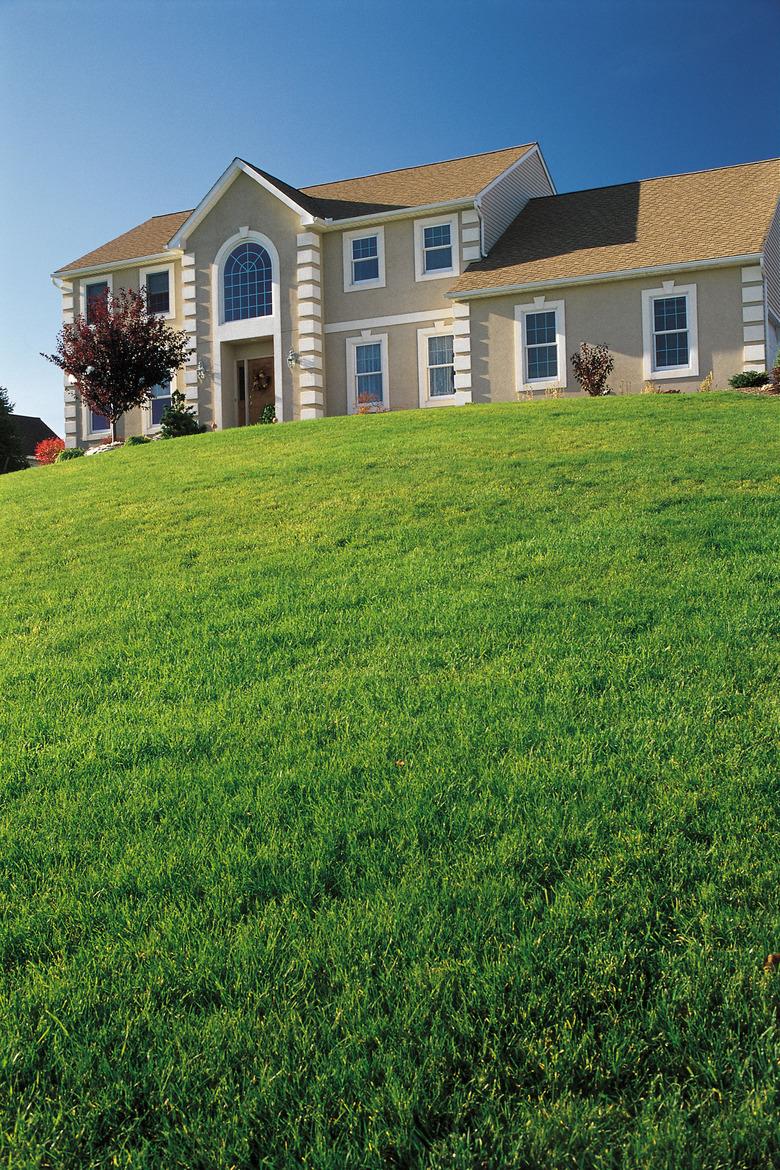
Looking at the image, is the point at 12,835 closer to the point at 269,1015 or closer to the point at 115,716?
the point at 115,716

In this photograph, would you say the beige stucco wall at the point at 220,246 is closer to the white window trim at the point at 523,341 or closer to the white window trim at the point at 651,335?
the white window trim at the point at 523,341

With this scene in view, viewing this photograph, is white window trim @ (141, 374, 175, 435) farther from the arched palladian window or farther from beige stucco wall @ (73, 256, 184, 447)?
the arched palladian window

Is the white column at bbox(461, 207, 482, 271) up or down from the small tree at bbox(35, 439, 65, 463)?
Answer: up

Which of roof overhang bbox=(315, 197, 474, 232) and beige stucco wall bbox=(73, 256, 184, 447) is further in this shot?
beige stucco wall bbox=(73, 256, 184, 447)

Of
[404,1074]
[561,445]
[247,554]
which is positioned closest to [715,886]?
[404,1074]

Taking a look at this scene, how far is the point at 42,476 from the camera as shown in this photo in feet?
55.4

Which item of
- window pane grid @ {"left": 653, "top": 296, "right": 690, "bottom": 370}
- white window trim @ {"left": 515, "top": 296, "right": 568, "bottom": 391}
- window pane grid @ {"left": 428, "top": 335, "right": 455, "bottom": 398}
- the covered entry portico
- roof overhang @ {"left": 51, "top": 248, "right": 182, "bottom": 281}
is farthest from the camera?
roof overhang @ {"left": 51, "top": 248, "right": 182, "bottom": 281}

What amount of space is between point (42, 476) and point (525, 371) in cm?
1272

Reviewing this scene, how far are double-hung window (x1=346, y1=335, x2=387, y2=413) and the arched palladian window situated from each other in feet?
10.0

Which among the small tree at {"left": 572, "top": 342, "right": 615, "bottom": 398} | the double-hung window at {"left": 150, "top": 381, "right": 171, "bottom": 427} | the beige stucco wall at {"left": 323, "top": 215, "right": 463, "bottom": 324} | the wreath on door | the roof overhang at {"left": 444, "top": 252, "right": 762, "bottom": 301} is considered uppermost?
the beige stucco wall at {"left": 323, "top": 215, "right": 463, "bottom": 324}

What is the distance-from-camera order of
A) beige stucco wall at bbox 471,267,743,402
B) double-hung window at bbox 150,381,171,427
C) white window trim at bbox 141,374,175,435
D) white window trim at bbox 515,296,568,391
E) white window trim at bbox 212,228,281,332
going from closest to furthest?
1. beige stucco wall at bbox 471,267,743,402
2. white window trim at bbox 515,296,568,391
3. white window trim at bbox 212,228,281,332
4. white window trim at bbox 141,374,175,435
5. double-hung window at bbox 150,381,171,427

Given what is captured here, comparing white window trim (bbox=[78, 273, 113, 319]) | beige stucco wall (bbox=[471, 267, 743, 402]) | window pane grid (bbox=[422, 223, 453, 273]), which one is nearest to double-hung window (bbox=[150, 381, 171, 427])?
white window trim (bbox=[78, 273, 113, 319])

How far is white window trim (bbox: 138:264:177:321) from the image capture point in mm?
28344

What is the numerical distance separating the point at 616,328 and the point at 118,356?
1339cm
